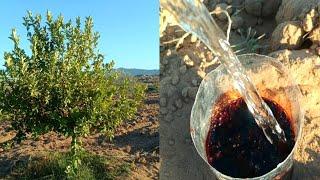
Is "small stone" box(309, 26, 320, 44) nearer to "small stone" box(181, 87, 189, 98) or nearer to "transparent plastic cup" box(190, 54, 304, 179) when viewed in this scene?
"transparent plastic cup" box(190, 54, 304, 179)

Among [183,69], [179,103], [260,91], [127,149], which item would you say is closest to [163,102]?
[179,103]

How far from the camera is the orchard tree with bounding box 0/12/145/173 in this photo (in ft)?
23.9

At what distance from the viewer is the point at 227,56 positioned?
3383mm

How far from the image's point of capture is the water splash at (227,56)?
10.6ft

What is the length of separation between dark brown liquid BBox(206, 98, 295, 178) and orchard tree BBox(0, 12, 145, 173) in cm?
430

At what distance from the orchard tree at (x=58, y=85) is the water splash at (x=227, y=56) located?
4.03 meters

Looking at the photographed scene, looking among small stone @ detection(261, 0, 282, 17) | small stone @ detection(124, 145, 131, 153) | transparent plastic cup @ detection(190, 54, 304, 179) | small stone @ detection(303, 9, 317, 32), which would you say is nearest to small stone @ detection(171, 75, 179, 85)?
small stone @ detection(261, 0, 282, 17)

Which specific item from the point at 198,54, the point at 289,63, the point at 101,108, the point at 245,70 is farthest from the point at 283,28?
the point at 101,108

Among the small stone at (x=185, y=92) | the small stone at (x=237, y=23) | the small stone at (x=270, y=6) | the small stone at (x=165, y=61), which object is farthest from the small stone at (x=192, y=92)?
the small stone at (x=270, y=6)

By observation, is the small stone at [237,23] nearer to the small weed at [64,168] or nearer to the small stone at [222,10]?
the small stone at [222,10]

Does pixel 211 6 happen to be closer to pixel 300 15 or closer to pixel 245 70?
pixel 300 15

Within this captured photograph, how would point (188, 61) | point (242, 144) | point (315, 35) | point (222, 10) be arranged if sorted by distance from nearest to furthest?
point (242, 144) → point (315, 35) → point (188, 61) → point (222, 10)

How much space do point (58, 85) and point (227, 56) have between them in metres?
4.41

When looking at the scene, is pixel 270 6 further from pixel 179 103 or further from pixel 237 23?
pixel 179 103
